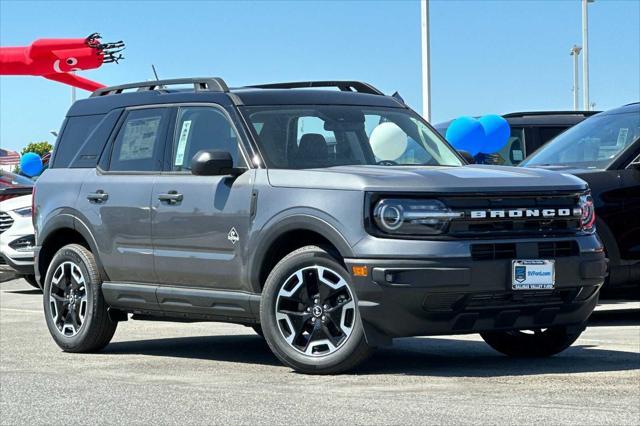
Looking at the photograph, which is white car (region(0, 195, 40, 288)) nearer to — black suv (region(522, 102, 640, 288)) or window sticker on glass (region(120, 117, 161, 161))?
window sticker on glass (region(120, 117, 161, 161))

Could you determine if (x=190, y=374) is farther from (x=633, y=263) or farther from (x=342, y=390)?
(x=633, y=263)

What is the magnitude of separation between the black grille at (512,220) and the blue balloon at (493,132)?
8.30 m

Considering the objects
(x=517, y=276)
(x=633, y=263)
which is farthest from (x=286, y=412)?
(x=633, y=263)

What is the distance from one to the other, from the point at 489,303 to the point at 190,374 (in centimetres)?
194

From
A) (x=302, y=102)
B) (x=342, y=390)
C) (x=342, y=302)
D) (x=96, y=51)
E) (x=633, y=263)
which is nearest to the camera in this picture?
(x=342, y=390)

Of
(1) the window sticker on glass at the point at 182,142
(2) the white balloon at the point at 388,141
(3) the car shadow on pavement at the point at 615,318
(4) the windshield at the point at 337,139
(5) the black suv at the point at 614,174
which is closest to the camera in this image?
(4) the windshield at the point at 337,139

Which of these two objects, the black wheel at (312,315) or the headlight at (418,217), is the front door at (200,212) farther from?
Result: the headlight at (418,217)

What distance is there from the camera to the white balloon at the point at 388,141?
30.2 feet

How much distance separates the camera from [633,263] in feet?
37.8

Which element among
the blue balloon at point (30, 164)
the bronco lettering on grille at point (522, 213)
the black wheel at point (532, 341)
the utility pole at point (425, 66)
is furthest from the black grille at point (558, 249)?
the blue balloon at point (30, 164)

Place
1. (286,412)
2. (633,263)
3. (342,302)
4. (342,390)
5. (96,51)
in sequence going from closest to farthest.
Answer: (286,412) → (342,390) → (342,302) → (633,263) → (96,51)

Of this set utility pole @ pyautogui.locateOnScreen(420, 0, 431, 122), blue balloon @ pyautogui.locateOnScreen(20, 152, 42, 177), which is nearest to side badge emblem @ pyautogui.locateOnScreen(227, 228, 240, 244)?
utility pole @ pyautogui.locateOnScreen(420, 0, 431, 122)

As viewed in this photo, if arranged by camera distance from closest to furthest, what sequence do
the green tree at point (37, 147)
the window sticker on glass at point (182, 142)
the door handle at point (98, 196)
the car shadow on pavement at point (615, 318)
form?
1. the window sticker on glass at point (182, 142)
2. the door handle at point (98, 196)
3. the car shadow on pavement at point (615, 318)
4. the green tree at point (37, 147)

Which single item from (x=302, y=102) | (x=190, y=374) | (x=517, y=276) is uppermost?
(x=302, y=102)
